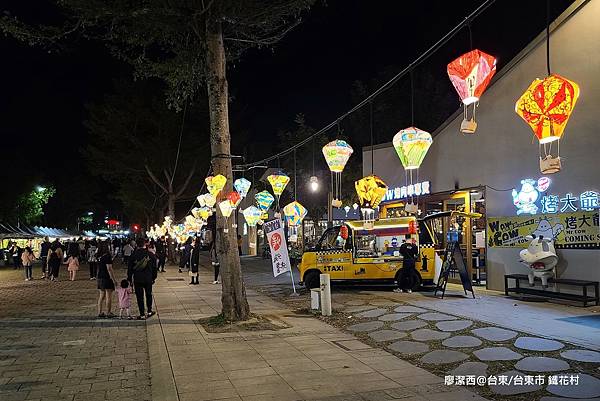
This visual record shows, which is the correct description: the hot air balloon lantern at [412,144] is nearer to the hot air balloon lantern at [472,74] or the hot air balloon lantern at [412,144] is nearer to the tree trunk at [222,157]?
the hot air balloon lantern at [472,74]

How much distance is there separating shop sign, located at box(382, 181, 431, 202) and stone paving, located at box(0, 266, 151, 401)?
10334 mm

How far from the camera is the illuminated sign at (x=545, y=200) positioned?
11070 millimetres

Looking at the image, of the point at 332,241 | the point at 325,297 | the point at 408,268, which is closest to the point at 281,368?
the point at 325,297

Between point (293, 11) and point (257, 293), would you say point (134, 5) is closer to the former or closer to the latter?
point (293, 11)

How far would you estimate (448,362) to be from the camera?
719 centimetres

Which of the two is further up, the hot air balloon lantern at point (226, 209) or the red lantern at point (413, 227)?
the hot air balloon lantern at point (226, 209)

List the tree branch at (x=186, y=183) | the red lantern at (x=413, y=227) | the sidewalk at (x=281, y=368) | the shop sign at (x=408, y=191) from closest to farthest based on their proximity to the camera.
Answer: the sidewalk at (x=281, y=368)
the red lantern at (x=413, y=227)
the shop sign at (x=408, y=191)
the tree branch at (x=186, y=183)

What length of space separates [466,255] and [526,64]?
20.7 ft

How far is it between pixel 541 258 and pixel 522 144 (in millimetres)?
3227

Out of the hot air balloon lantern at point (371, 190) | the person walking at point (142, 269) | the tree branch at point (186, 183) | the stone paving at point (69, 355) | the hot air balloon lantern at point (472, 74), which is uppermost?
the tree branch at point (186, 183)

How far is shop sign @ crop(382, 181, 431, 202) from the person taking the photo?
17.0 m

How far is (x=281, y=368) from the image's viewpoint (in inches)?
278

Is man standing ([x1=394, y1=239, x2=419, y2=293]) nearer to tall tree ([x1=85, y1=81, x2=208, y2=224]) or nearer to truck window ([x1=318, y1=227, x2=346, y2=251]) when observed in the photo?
truck window ([x1=318, y1=227, x2=346, y2=251])

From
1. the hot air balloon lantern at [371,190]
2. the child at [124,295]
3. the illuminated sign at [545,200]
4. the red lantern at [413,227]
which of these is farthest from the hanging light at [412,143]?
the child at [124,295]
